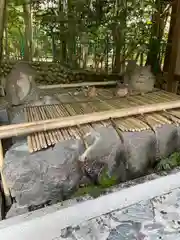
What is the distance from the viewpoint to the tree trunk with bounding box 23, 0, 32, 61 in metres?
2.78

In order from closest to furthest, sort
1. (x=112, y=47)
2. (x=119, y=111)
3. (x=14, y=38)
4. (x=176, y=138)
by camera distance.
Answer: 1. (x=119, y=111)
2. (x=176, y=138)
3. (x=14, y=38)
4. (x=112, y=47)

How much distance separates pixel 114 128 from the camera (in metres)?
1.60

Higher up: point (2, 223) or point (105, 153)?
point (105, 153)

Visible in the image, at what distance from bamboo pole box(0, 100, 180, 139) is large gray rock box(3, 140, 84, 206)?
5.6 inches

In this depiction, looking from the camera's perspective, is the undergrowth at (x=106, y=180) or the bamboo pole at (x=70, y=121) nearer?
the bamboo pole at (x=70, y=121)

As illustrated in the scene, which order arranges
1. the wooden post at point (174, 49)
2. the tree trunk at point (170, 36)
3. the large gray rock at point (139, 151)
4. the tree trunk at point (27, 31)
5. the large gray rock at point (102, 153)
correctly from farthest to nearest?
the tree trunk at point (170, 36), the wooden post at point (174, 49), the tree trunk at point (27, 31), the large gray rock at point (139, 151), the large gray rock at point (102, 153)

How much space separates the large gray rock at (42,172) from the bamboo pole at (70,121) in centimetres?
14

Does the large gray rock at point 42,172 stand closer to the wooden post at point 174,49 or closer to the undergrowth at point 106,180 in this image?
the undergrowth at point 106,180

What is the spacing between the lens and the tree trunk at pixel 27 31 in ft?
9.12

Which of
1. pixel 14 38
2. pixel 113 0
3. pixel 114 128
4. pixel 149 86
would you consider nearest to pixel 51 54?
pixel 14 38

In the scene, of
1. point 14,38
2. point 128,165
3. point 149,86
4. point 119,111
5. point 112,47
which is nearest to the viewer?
point 119,111

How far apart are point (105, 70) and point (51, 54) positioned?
32.0 inches

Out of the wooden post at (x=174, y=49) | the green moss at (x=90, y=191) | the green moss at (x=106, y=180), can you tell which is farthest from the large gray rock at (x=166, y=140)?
the wooden post at (x=174, y=49)

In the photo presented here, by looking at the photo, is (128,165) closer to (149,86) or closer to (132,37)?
(149,86)
